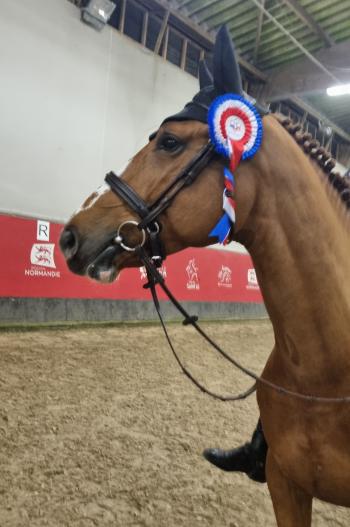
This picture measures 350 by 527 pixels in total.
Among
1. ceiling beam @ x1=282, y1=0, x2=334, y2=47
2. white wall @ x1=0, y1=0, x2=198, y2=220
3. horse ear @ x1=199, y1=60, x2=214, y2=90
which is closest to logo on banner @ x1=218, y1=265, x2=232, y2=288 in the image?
white wall @ x1=0, y1=0, x2=198, y2=220

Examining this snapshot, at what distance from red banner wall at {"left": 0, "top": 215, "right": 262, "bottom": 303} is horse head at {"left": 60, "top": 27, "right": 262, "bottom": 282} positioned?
346 centimetres

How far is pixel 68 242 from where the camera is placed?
4.84 feet

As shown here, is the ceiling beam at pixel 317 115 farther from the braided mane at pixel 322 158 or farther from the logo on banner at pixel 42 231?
the braided mane at pixel 322 158

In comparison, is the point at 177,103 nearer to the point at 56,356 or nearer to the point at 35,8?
the point at 35,8

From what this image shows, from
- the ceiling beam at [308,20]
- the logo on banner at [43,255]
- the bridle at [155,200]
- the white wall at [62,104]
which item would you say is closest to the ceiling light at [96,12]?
the white wall at [62,104]

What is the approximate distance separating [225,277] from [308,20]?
4.96 metres

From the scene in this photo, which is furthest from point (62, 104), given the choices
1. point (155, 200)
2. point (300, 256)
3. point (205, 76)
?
point (300, 256)

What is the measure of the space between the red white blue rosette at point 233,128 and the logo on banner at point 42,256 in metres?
4.43

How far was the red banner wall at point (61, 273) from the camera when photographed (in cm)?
518

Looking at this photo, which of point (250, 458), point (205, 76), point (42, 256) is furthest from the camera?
point (42, 256)

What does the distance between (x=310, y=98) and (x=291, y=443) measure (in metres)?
11.3

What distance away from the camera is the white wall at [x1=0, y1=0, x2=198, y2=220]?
5641 mm

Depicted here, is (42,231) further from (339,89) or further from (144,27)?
(339,89)

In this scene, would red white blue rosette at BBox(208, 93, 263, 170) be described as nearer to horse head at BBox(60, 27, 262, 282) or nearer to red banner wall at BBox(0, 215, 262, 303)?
horse head at BBox(60, 27, 262, 282)
